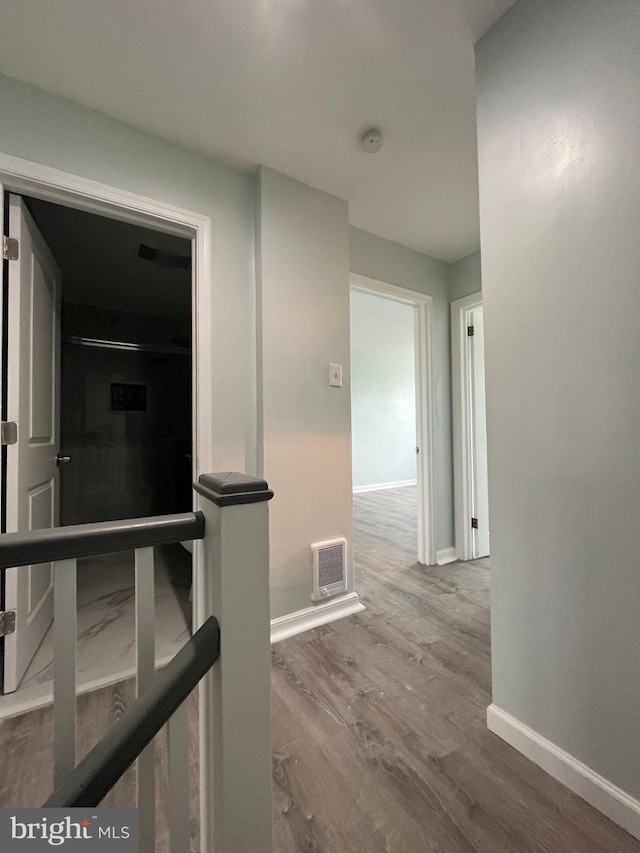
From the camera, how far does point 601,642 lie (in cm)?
98

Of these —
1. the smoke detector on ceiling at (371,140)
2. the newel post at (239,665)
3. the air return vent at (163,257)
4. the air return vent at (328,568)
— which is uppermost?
the smoke detector on ceiling at (371,140)

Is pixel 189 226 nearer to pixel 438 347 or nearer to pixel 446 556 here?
pixel 438 347

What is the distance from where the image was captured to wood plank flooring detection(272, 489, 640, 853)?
3.04 feet

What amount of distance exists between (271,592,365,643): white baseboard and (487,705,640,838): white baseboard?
36.7 inches

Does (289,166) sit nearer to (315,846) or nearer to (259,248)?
(259,248)

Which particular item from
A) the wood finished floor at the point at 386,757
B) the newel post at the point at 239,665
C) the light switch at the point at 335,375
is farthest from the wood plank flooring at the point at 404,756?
the light switch at the point at 335,375

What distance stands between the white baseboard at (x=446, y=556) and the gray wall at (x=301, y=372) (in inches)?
43.3

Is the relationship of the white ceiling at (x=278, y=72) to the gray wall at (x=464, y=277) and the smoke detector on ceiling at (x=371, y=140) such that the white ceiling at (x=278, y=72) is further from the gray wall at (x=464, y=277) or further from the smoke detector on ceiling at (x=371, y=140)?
the gray wall at (x=464, y=277)

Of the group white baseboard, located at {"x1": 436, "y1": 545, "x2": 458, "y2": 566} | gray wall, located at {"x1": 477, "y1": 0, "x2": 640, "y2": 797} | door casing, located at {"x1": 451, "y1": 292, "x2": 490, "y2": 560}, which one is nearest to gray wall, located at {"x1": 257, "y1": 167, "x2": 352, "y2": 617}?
gray wall, located at {"x1": 477, "y1": 0, "x2": 640, "y2": 797}

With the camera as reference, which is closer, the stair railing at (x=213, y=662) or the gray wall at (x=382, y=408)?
the stair railing at (x=213, y=662)

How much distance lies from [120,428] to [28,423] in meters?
2.51

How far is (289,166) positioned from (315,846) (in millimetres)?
2669

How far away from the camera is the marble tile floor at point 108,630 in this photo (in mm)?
1507

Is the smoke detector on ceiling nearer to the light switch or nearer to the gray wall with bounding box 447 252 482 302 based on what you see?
the light switch
